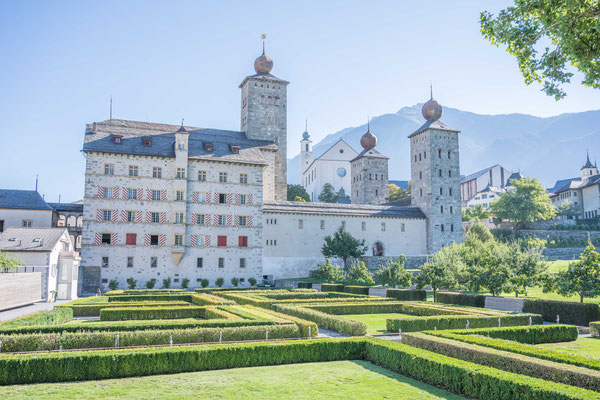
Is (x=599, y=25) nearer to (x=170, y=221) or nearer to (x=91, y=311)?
(x=91, y=311)

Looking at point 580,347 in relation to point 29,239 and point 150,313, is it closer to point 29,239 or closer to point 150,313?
point 150,313

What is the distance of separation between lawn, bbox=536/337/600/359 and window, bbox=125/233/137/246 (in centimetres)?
3932

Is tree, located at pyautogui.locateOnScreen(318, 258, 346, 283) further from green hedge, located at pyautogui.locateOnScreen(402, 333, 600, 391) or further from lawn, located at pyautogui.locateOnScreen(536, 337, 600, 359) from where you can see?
green hedge, located at pyautogui.locateOnScreen(402, 333, 600, 391)

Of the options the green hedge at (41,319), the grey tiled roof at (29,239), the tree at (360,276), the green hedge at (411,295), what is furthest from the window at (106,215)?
the green hedge at (411,295)

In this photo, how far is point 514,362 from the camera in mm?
12430

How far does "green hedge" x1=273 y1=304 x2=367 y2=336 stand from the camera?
20.0 m

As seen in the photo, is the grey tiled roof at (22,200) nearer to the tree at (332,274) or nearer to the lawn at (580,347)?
the tree at (332,274)

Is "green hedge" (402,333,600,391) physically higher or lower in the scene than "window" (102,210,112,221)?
lower

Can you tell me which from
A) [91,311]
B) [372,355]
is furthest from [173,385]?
[91,311]

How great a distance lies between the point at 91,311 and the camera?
27516mm

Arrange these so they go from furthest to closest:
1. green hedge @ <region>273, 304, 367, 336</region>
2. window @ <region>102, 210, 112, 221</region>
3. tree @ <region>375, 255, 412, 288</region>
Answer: window @ <region>102, 210, 112, 221</region> → tree @ <region>375, 255, 412, 288</region> → green hedge @ <region>273, 304, 367, 336</region>

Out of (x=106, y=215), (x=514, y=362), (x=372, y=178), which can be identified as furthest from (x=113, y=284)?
(x=372, y=178)

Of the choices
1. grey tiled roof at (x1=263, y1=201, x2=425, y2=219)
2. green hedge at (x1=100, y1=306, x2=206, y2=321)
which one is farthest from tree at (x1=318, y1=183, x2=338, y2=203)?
A: green hedge at (x1=100, y1=306, x2=206, y2=321)

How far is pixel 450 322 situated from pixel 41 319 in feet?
58.5
